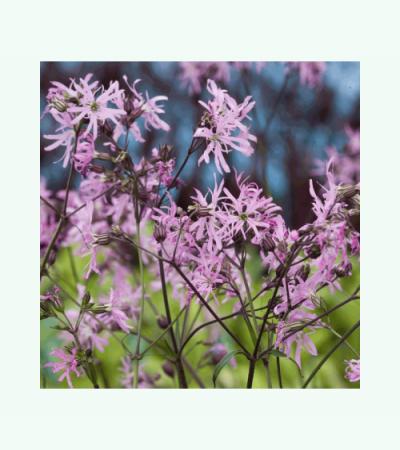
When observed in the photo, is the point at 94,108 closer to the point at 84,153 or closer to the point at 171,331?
the point at 84,153

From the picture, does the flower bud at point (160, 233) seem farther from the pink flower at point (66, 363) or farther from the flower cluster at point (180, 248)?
the pink flower at point (66, 363)

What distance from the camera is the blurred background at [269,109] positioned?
178 centimetres

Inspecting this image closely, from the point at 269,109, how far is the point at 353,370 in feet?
2.18

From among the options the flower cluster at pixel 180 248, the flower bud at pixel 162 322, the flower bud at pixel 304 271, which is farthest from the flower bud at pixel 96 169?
the flower bud at pixel 304 271

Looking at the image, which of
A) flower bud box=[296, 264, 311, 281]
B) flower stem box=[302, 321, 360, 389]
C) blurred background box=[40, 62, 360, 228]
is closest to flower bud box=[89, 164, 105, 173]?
blurred background box=[40, 62, 360, 228]

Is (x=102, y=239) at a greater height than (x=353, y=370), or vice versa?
(x=102, y=239)

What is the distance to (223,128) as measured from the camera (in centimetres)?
169

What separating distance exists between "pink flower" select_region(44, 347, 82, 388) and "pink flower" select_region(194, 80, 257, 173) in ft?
1.79

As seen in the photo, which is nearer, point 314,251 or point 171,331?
point 314,251

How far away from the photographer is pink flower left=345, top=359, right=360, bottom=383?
183 cm

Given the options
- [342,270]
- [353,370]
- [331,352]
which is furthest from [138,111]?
[353,370]

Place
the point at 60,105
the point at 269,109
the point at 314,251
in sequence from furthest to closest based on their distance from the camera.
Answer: the point at 269,109 → the point at 60,105 → the point at 314,251

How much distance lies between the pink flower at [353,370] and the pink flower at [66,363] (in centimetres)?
65
